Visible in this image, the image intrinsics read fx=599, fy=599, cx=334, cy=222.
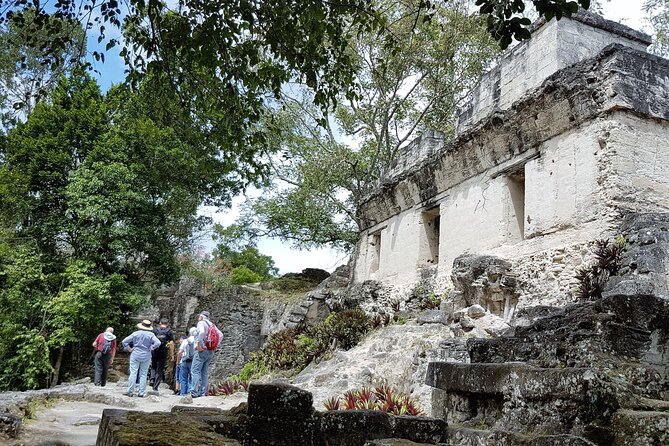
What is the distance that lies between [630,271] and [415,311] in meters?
4.77

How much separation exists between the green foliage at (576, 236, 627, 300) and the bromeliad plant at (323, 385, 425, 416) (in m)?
2.40

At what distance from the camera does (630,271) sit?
21.4 feet

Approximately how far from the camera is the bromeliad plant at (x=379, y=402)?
6652 mm

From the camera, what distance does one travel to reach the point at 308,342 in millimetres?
12672

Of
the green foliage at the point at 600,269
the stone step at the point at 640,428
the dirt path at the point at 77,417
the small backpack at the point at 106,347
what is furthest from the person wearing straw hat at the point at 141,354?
the stone step at the point at 640,428

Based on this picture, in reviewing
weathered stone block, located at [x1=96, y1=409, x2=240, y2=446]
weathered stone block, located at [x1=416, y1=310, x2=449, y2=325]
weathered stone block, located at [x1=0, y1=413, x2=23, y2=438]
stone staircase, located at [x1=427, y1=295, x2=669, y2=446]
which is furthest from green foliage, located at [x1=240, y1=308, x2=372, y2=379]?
weathered stone block, located at [x1=96, y1=409, x2=240, y2=446]

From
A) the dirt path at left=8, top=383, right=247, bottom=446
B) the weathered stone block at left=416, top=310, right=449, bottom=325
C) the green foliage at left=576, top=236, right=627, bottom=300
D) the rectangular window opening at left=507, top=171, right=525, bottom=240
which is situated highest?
the rectangular window opening at left=507, top=171, right=525, bottom=240

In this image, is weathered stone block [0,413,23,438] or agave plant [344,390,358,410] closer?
weathered stone block [0,413,23,438]

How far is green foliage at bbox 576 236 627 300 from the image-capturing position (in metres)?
6.89

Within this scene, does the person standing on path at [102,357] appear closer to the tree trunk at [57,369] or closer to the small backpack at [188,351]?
the small backpack at [188,351]

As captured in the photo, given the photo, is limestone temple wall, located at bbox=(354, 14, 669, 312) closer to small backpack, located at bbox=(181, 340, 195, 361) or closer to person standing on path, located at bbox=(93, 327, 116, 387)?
small backpack, located at bbox=(181, 340, 195, 361)

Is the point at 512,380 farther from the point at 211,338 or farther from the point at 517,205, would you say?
the point at 211,338

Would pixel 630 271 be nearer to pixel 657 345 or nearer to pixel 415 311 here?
pixel 657 345

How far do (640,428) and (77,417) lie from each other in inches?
263
